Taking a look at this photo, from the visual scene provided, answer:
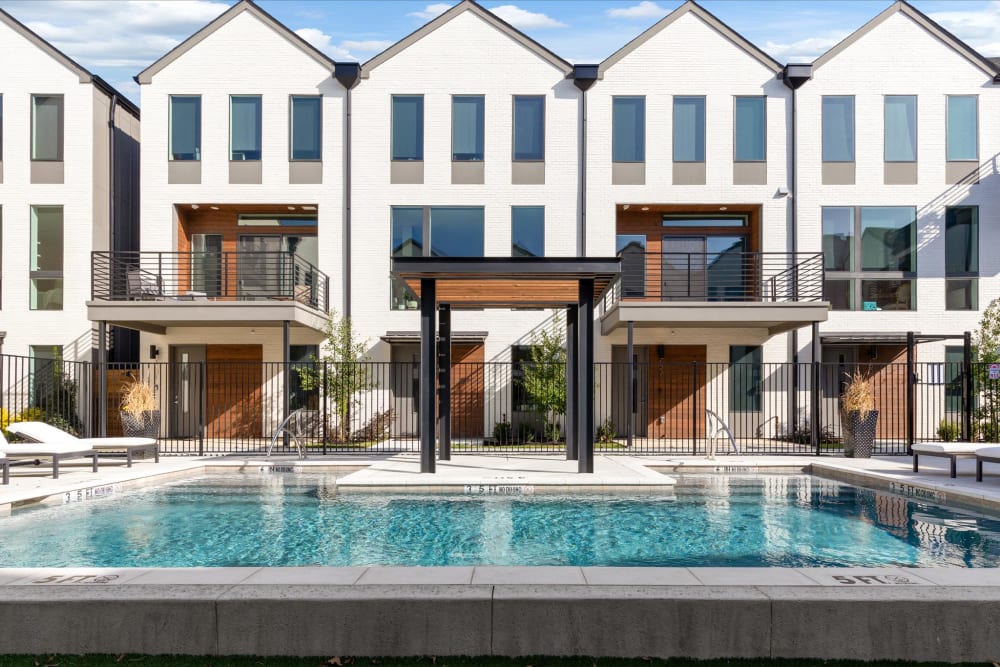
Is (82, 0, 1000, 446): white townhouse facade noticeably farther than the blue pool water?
Yes

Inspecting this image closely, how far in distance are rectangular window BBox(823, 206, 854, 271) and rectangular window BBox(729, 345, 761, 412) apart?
3.11 metres

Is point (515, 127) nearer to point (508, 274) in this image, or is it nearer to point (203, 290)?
point (203, 290)

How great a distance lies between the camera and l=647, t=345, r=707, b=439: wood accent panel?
2122 centimetres

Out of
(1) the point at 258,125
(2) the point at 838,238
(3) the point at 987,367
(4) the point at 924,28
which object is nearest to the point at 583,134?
(2) the point at 838,238

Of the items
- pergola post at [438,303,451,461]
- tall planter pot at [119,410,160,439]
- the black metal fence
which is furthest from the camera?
the black metal fence

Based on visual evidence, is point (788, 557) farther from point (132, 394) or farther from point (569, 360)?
point (132, 394)

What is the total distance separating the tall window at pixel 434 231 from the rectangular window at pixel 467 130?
150cm

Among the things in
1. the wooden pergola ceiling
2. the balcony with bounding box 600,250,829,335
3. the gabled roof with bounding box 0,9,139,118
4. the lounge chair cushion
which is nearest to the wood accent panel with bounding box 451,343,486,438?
the balcony with bounding box 600,250,829,335

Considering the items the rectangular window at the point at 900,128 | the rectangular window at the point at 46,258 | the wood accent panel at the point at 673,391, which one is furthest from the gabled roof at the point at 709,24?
the rectangular window at the point at 46,258

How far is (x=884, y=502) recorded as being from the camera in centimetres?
1049

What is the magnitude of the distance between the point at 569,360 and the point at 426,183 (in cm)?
924

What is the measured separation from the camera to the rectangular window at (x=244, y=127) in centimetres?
2103

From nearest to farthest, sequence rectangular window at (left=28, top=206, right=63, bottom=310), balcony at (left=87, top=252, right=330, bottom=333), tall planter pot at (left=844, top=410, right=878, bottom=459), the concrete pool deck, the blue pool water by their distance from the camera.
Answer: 1. the concrete pool deck
2. the blue pool water
3. tall planter pot at (left=844, top=410, right=878, bottom=459)
4. balcony at (left=87, top=252, right=330, bottom=333)
5. rectangular window at (left=28, top=206, right=63, bottom=310)

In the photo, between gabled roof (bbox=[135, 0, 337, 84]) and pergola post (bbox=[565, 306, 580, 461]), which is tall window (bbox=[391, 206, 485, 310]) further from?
pergola post (bbox=[565, 306, 580, 461])
